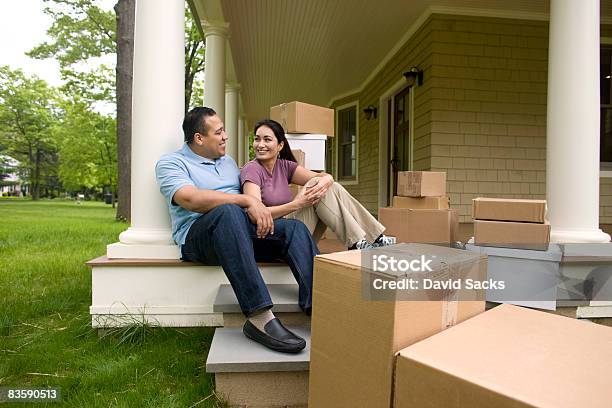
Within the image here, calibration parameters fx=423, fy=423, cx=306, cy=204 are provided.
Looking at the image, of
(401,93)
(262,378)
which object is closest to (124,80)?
(401,93)

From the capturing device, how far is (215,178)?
2.25 meters

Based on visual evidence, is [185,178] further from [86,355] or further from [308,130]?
[308,130]

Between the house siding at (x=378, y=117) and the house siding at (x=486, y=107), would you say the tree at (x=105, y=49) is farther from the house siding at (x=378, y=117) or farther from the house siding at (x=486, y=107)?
the house siding at (x=486, y=107)

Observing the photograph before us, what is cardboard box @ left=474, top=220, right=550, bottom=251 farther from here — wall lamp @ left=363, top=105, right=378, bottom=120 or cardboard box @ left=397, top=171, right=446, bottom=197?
wall lamp @ left=363, top=105, right=378, bottom=120

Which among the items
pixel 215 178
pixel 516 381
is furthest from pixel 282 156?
pixel 516 381

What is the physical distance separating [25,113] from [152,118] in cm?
2928

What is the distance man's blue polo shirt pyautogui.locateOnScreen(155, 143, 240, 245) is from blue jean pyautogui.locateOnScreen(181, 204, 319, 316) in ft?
0.39

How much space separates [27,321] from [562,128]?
134 inches

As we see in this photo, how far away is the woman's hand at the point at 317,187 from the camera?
92.3 inches

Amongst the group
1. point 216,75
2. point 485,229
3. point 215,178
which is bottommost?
point 485,229

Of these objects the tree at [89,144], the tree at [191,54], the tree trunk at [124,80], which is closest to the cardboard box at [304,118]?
the tree trunk at [124,80]

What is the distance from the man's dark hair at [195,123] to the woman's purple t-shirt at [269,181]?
1.10 ft

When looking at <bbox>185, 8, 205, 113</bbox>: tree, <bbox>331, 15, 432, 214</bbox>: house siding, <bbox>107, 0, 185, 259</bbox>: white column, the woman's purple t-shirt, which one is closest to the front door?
<bbox>331, 15, 432, 214</bbox>: house siding

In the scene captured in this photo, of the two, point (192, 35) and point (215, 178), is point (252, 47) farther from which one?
point (192, 35)
